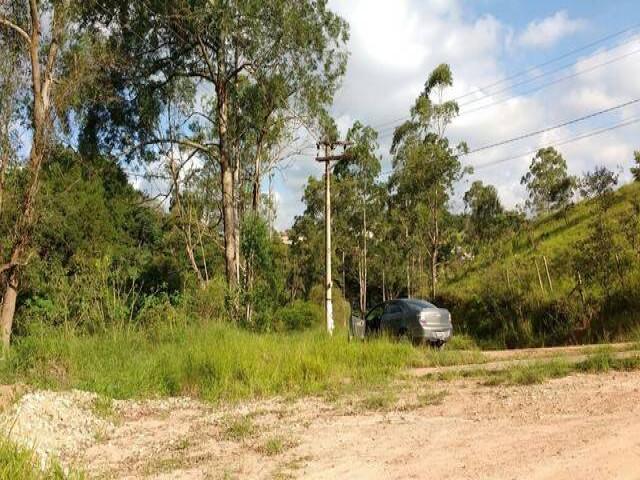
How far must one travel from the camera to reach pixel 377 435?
6.59 meters

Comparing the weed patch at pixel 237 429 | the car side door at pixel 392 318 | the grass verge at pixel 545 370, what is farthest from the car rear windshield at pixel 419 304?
the weed patch at pixel 237 429

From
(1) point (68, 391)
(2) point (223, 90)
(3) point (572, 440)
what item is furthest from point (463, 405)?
(2) point (223, 90)

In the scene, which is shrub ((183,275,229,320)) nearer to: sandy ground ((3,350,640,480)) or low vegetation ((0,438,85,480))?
sandy ground ((3,350,640,480))

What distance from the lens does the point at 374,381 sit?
34.3ft

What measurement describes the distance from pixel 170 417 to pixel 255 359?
2457mm

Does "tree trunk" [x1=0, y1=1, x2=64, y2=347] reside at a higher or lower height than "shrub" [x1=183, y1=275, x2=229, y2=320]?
higher

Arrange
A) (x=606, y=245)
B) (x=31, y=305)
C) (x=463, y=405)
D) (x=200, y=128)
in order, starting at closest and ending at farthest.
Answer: (x=463, y=405) < (x=31, y=305) < (x=606, y=245) < (x=200, y=128)

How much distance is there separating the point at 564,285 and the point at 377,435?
16845 mm

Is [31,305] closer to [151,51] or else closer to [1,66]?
[1,66]

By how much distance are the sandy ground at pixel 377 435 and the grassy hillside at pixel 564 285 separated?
1101 centimetres

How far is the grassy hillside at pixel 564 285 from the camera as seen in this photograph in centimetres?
1900

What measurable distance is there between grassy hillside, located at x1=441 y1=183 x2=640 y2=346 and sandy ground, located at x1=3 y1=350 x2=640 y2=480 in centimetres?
1101

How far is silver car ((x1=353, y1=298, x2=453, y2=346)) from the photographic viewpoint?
55.1 ft

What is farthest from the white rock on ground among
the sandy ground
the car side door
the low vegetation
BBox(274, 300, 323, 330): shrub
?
BBox(274, 300, 323, 330): shrub
